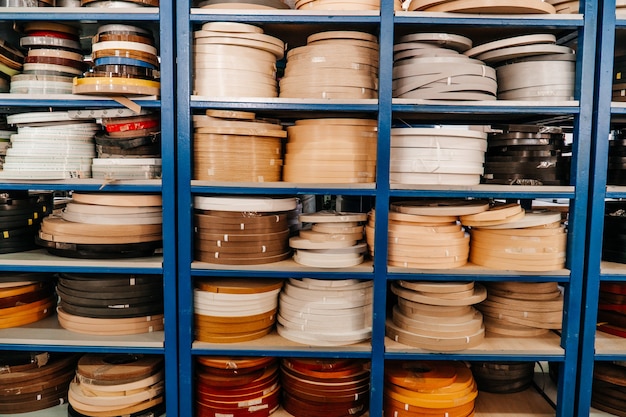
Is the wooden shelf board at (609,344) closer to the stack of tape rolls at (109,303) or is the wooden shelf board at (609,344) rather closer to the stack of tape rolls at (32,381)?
the stack of tape rolls at (109,303)

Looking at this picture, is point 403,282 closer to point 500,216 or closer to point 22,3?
point 500,216

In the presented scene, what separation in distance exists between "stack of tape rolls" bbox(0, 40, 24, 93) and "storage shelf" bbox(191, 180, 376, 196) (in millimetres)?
1272

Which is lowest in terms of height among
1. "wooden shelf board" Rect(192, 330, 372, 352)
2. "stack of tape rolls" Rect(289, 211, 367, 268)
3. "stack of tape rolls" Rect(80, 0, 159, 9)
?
"wooden shelf board" Rect(192, 330, 372, 352)

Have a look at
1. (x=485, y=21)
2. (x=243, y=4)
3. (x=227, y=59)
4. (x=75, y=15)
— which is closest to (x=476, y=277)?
(x=485, y=21)

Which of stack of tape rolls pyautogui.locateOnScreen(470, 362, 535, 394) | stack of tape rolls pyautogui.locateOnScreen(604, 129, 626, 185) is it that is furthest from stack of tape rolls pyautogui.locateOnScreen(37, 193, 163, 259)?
stack of tape rolls pyautogui.locateOnScreen(604, 129, 626, 185)

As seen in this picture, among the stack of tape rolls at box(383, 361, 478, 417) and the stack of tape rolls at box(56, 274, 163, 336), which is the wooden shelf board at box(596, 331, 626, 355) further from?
the stack of tape rolls at box(56, 274, 163, 336)

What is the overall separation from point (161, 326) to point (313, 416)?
1042mm

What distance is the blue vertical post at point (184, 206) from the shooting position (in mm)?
2234

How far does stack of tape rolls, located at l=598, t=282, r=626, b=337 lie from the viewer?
2.54m

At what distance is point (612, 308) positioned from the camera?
2.56 m

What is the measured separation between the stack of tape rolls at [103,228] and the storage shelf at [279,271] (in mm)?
404

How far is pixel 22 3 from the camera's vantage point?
7.50 feet

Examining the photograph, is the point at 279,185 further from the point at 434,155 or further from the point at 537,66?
the point at 537,66

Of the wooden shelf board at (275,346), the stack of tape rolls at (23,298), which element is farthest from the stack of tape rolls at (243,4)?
the stack of tape rolls at (23,298)
